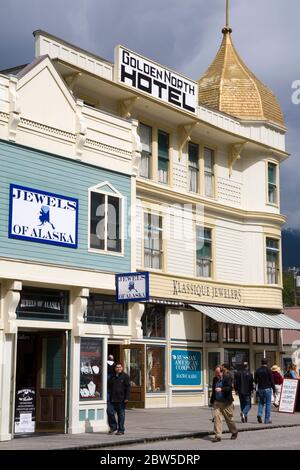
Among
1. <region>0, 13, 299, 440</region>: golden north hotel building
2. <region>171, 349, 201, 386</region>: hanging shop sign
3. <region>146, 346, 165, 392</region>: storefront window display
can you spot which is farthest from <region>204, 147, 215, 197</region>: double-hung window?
<region>146, 346, 165, 392</region>: storefront window display

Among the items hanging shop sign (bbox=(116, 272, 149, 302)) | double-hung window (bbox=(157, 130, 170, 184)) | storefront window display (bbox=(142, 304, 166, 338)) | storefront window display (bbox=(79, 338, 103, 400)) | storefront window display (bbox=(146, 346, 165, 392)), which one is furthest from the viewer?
double-hung window (bbox=(157, 130, 170, 184))

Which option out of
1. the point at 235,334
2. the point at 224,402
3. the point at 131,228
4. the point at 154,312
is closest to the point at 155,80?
the point at 154,312

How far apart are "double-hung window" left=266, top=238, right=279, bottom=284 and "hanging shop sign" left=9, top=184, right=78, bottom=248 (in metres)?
16.1

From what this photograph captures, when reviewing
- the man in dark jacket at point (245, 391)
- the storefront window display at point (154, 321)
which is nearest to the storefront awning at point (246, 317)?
the storefront window display at point (154, 321)

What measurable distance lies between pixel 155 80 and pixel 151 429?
1365cm

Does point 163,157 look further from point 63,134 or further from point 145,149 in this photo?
point 63,134

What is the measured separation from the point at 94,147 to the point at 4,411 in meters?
7.09

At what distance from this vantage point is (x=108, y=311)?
20.2m

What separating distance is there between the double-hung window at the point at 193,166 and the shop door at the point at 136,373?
717cm

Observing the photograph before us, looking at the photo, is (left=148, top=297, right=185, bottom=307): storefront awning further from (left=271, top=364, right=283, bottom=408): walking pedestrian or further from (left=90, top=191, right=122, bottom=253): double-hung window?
(left=90, top=191, right=122, bottom=253): double-hung window

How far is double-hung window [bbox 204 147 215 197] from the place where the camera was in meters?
31.8

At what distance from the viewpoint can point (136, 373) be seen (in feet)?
89.8

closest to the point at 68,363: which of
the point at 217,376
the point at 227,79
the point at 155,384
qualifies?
the point at 217,376

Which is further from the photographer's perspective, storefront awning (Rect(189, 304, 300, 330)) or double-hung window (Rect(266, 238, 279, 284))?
double-hung window (Rect(266, 238, 279, 284))
